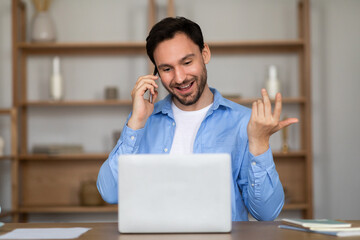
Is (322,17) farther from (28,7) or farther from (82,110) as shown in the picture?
(28,7)

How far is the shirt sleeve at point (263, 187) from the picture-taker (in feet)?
5.49

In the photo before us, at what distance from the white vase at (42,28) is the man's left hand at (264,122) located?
105 inches

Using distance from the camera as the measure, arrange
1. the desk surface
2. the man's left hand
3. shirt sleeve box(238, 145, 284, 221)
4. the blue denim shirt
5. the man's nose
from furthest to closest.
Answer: the man's nose → the blue denim shirt → shirt sleeve box(238, 145, 284, 221) → the man's left hand → the desk surface

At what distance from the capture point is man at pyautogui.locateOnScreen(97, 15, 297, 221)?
194cm

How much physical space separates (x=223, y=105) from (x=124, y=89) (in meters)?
2.10

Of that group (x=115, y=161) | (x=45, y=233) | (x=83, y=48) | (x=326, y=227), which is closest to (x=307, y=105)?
(x=83, y=48)

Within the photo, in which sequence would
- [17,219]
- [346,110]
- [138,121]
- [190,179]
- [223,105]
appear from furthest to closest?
[346,110]
[17,219]
[223,105]
[138,121]
[190,179]

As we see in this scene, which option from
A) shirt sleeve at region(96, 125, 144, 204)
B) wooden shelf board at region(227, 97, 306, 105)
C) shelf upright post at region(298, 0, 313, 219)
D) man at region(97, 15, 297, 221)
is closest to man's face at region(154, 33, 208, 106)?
man at region(97, 15, 297, 221)

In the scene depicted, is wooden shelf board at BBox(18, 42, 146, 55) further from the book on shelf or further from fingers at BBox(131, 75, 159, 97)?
the book on shelf

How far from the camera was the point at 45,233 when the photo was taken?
143 centimetres

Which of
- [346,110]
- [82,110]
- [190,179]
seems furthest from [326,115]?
[190,179]

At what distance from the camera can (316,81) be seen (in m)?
4.07

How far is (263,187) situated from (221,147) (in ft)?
1.18

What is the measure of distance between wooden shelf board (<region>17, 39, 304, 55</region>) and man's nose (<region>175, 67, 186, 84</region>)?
1755 millimetres
